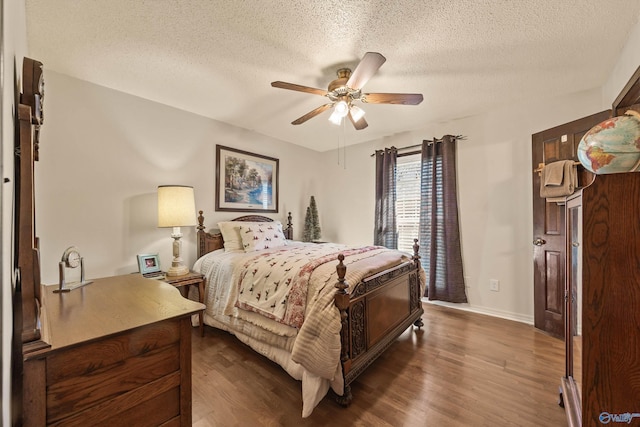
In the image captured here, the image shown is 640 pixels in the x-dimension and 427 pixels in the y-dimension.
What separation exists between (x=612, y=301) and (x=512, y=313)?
2.47 metres

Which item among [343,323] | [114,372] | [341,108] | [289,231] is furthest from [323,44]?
[289,231]

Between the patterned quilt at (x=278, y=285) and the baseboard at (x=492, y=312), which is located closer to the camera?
the patterned quilt at (x=278, y=285)

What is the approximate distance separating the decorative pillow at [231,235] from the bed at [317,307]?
0.11 meters

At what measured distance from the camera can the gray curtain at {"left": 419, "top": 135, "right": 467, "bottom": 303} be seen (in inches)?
133

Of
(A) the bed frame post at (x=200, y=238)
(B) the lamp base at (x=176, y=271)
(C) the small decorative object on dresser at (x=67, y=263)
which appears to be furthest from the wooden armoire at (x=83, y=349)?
(A) the bed frame post at (x=200, y=238)

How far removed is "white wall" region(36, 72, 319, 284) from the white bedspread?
2.47ft

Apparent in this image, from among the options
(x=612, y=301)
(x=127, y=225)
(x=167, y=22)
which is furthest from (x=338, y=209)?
(x=612, y=301)

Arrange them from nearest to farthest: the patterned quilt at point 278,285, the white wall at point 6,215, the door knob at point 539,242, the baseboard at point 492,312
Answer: the white wall at point 6,215, the patterned quilt at point 278,285, the door knob at point 539,242, the baseboard at point 492,312

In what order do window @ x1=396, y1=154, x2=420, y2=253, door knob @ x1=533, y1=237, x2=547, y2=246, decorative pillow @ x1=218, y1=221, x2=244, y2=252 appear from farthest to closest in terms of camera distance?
window @ x1=396, y1=154, x2=420, y2=253 < decorative pillow @ x1=218, y1=221, x2=244, y2=252 < door knob @ x1=533, y1=237, x2=547, y2=246

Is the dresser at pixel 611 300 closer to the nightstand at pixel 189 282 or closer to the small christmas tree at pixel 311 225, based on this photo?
the nightstand at pixel 189 282

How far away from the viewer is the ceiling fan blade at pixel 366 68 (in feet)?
5.47

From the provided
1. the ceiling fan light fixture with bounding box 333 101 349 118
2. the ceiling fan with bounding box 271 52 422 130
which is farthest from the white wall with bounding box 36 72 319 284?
the ceiling fan light fixture with bounding box 333 101 349 118

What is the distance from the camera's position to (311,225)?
450 cm

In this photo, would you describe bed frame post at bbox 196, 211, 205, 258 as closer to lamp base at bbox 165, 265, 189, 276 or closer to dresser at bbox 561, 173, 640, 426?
lamp base at bbox 165, 265, 189, 276
